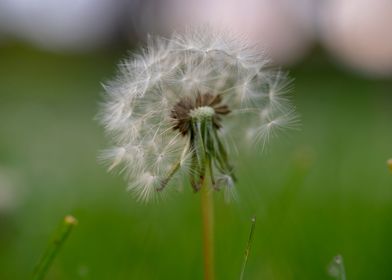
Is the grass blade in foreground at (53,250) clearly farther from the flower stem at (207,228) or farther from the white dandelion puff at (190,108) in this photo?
the flower stem at (207,228)

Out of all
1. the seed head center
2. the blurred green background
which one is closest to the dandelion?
the seed head center

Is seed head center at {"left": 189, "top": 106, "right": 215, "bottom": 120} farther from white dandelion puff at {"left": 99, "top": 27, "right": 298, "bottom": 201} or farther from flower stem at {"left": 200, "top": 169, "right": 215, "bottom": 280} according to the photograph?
flower stem at {"left": 200, "top": 169, "right": 215, "bottom": 280}

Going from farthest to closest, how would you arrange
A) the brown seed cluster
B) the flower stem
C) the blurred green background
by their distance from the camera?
the blurred green background
the brown seed cluster
the flower stem

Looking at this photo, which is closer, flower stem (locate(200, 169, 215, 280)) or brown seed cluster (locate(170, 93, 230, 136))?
flower stem (locate(200, 169, 215, 280))

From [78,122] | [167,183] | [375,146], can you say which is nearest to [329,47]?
[78,122]

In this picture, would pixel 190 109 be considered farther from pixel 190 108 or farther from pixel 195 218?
pixel 195 218

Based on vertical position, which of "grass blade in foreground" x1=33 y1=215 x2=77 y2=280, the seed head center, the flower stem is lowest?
"grass blade in foreground" x1=33 y1=215 x2=77 y2=280

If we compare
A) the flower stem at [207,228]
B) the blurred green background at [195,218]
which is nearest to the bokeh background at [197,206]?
the blurred green background at [195,218]

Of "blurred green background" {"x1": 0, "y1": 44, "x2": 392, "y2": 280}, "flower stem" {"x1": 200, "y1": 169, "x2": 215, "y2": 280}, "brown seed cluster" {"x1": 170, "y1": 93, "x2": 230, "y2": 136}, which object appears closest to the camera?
"flower stem" {"x1": 200, "y1": 169, "x2": 215, "y2": 280}

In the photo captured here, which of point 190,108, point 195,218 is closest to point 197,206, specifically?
point 195,218
